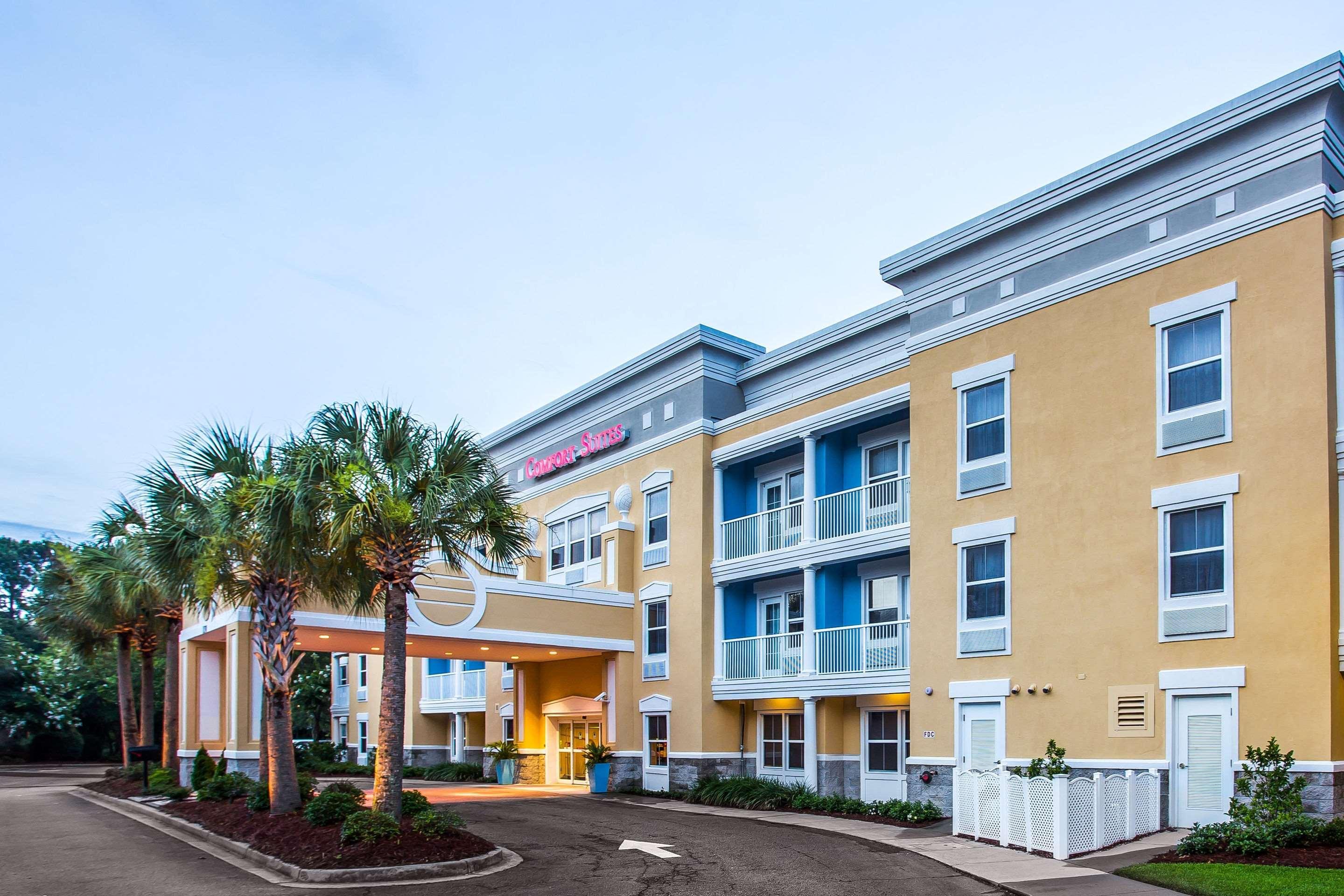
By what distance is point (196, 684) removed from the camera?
2783cm

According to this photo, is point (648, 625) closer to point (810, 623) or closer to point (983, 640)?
point (810, 623)

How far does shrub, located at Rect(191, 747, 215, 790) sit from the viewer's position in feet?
78.2

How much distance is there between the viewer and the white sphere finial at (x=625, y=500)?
30.5 m

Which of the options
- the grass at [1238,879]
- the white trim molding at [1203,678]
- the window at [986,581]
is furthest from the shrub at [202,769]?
the white trim molding at [1203,678]

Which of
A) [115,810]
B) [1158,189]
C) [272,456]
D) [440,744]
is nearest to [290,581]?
[272,456]

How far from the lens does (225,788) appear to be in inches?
847

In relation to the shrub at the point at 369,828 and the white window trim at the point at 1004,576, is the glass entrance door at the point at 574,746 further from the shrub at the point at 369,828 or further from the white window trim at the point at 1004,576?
the shrub at the point at 369,828

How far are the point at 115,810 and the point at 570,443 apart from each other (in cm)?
1561

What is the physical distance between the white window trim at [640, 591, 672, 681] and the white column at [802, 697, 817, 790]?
498 cm

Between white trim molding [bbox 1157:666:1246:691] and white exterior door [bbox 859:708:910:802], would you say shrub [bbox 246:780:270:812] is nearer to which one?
white exterior door [bbox 859:708:910:802]

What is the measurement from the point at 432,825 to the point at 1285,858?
11.1m

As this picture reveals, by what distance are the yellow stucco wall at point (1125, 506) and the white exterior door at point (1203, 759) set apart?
349mm

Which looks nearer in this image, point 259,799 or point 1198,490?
point 1198,490

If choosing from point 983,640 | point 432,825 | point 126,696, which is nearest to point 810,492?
point 983,640
